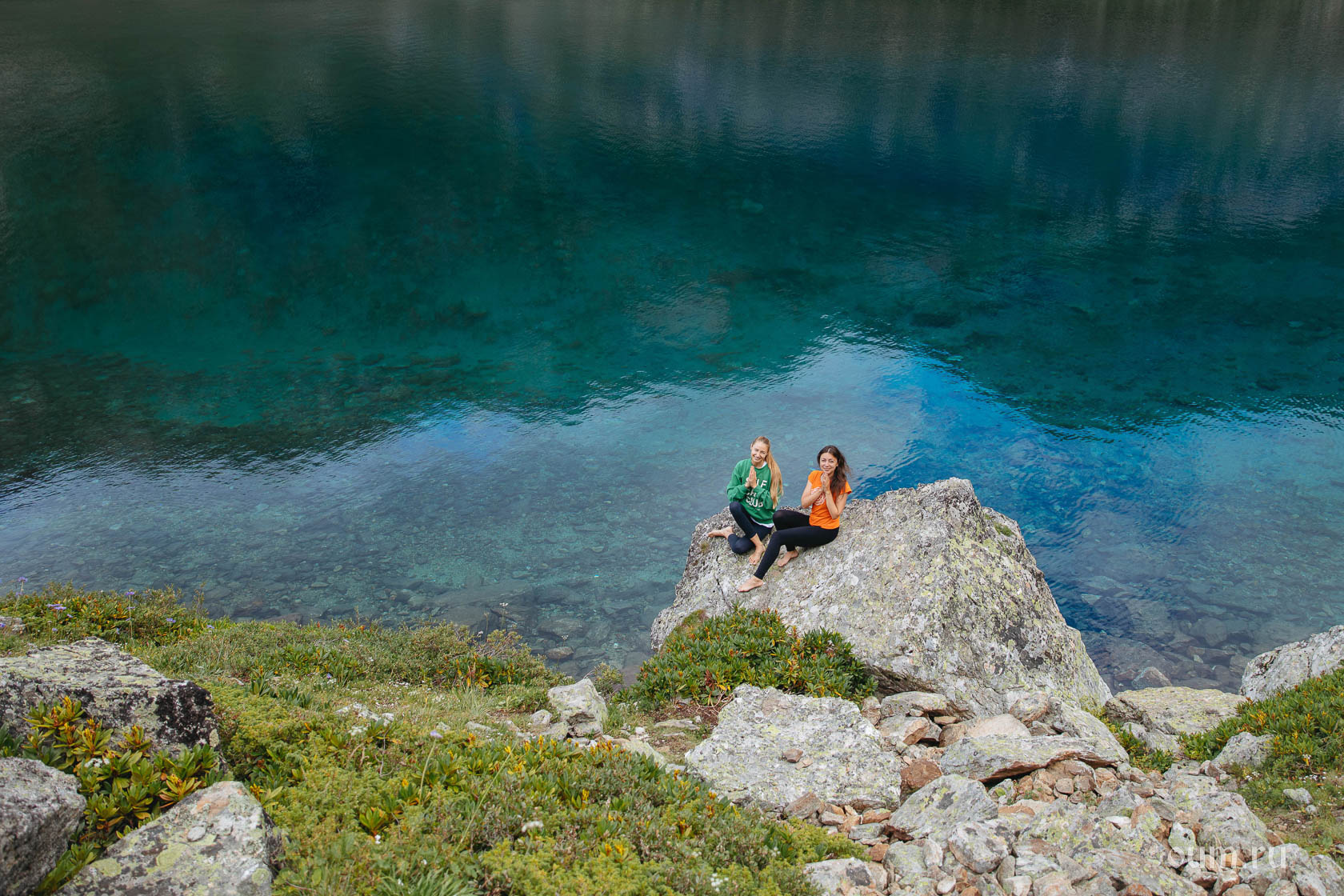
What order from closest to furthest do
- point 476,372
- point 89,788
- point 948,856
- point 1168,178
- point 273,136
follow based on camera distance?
point 89,788 → point 948,856 → point 476,372 → point 1168,178 → point 273,136

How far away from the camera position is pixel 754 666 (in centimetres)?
1138

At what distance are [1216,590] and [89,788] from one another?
18786 millimetres

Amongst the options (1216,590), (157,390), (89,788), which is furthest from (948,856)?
(157,390)

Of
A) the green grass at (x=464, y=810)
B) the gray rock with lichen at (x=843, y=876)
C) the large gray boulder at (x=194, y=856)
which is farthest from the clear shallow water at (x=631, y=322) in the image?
the large gray boulder at (x=194, y=856)

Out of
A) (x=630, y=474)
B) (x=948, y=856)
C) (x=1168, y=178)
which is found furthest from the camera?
(x=1168, y=178)

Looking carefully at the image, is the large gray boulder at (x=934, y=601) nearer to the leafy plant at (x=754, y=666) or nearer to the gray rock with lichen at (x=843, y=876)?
the leafy plant at (x=754, y=666)

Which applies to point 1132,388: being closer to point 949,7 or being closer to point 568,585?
point 568,585

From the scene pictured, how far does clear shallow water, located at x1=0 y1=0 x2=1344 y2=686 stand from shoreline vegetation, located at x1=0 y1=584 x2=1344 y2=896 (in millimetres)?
5137

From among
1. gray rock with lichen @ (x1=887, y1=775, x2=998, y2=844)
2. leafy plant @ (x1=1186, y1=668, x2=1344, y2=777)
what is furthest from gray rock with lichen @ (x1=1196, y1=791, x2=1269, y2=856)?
leafy plant @ (x1=1186, y1=668, x2=1344, y2=777)

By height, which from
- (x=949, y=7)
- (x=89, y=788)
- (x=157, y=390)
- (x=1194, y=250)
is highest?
(x=949, y=7)

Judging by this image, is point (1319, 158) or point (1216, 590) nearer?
point (1216, 590)

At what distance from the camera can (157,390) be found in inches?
1113

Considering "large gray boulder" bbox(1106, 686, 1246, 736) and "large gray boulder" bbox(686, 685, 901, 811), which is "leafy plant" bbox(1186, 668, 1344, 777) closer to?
"large gray boulder" bbox(1106, 686, 1246, 736)

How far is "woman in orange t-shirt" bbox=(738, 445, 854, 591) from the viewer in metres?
12.6
